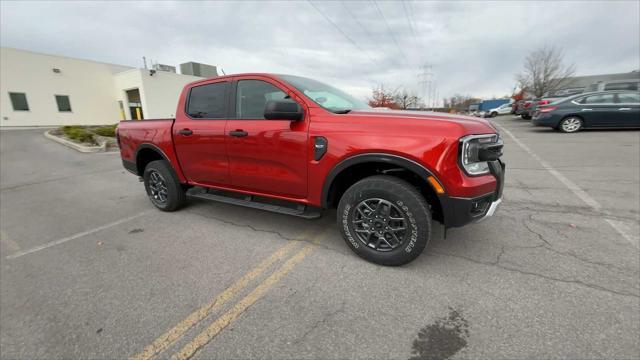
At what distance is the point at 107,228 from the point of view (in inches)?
151

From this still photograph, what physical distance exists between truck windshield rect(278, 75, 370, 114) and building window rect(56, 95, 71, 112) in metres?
29.2

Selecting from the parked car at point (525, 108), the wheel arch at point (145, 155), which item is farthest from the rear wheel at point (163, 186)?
the parked car at point (525, 108)

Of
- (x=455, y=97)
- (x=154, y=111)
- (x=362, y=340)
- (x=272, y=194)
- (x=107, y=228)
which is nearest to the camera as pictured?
(x=362, y=340)

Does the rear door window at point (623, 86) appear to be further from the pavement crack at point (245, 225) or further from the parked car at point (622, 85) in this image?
the pavement crack at point (245, 225)

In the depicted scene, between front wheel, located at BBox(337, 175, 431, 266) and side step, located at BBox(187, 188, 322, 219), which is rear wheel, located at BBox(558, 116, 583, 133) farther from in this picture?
side step, located at BBox(187, 188, 322, 219)

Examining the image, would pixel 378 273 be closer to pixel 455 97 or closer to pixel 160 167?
pixel 160 167

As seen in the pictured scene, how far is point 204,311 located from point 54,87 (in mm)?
30153

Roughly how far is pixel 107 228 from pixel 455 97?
77.6 m

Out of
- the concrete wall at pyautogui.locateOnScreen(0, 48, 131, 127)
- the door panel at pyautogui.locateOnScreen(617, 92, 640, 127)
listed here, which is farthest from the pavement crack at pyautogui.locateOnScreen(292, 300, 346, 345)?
the concrete wall at pyautogui.locateOnScreen(0, 48, 131, 127)

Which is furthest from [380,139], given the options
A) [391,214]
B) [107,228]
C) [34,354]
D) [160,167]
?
[107,228]

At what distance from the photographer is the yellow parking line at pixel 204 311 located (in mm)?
1820

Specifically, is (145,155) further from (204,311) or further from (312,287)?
(312,287)

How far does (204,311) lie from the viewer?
7.03 ft

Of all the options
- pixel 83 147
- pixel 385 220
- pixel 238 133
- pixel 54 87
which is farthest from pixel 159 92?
pixel 385 220
